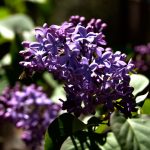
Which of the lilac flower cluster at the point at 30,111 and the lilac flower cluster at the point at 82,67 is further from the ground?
the lilac flower cluster at the point at 82,67

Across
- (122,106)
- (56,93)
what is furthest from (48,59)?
(56,93)

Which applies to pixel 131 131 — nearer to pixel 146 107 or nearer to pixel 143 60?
pixel 146 107

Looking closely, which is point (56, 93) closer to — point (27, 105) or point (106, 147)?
point (27, 105)

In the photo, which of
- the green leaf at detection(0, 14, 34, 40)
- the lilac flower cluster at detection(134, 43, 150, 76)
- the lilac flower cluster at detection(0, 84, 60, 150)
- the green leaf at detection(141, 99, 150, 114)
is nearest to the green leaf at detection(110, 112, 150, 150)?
the green leaf at detection(141, 99, 150, 114)

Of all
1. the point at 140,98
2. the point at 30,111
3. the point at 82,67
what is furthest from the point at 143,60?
the point at 82,67

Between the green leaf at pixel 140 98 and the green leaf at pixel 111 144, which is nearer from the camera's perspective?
the green leaf at pixel 111 144

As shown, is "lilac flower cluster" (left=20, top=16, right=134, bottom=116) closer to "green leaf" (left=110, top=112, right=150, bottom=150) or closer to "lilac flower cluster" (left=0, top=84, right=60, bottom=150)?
"green leaf" (left=110, top=112, right=150, bottom=150)

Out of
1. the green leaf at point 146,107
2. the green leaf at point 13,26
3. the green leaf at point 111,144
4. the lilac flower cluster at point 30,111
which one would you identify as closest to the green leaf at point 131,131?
the green leaf at point 111,144

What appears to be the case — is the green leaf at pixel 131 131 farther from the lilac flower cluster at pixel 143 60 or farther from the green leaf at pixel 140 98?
the lilac flower cluster at pixel 143 60
